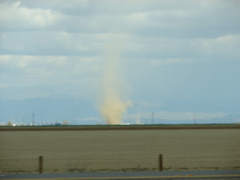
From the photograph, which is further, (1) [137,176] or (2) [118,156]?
(2) [118,156]

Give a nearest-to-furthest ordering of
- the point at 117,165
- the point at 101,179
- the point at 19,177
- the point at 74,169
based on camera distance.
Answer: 1. the point at 101,179
2. the point at 19,177
3. the point at 74,169
4. the point at 117,165

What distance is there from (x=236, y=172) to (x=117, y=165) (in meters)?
9.53

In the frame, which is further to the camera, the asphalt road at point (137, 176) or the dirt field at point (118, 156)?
the dirt field at point (118, 156)

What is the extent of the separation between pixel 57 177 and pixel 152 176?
4.45 metres

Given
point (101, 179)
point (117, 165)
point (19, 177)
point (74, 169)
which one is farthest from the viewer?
point (117, 165)

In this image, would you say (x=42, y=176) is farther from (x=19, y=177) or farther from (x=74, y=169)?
(x=74, y=169)

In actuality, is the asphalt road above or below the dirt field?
below

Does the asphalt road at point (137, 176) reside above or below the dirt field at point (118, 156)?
below

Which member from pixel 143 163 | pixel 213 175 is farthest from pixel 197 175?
pixel 143 163

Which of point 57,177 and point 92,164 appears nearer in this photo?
point 57,177

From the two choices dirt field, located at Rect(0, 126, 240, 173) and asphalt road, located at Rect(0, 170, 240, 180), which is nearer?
asphalt road, located at Rect(0, 170, 240, 180)

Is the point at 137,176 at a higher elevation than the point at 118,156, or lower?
lower

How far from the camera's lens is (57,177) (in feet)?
87.6

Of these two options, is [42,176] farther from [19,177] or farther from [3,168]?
[3,168]
